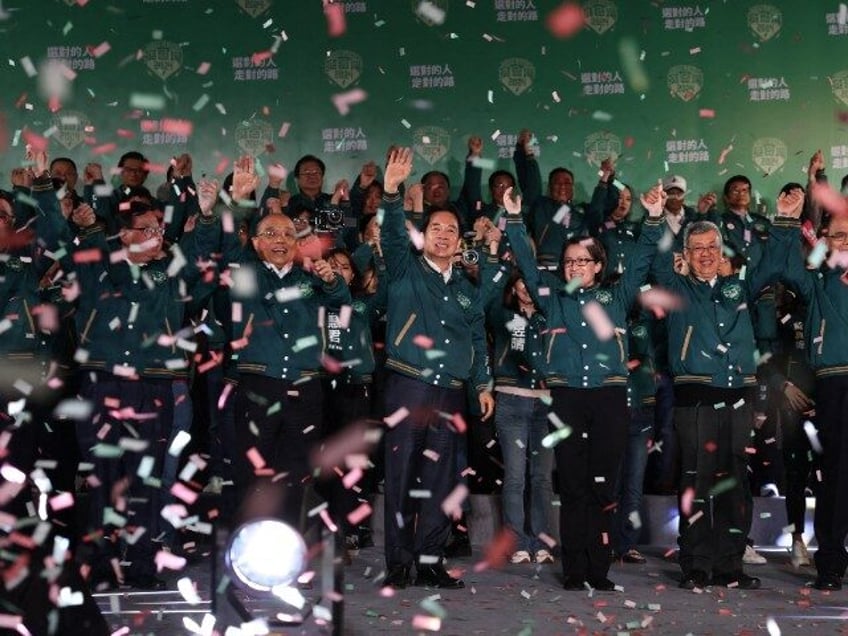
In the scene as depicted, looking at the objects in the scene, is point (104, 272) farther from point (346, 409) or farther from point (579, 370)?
point (579, 370)

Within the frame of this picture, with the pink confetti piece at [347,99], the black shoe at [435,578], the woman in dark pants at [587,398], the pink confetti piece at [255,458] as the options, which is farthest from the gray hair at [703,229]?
the pink confetti piece at [347,99]

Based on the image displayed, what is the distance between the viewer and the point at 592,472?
702 centimetres

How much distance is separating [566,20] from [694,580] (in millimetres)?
4895

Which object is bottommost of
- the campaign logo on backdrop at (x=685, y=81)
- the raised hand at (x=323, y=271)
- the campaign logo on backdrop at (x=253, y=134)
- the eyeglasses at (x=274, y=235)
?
the raised hand at (x=323, y=271)

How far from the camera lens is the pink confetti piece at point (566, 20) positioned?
10.6m

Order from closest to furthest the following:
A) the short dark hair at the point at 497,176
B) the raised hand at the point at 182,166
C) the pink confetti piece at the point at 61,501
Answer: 1. the pink confetti piece at the point at 61,501
2. the raised hand at the point at 182,166
3. the short dark hair at the point at 497,176

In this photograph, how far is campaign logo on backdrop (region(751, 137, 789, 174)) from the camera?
10500 mm

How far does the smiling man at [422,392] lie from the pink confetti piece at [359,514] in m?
1.19

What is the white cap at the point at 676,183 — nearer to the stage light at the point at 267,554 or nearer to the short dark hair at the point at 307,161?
the short dark hair at the point at 307,161

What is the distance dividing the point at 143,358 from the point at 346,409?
141cm

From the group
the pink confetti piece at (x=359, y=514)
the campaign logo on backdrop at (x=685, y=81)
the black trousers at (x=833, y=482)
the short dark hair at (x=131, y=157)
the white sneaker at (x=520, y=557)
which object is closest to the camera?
the black trousers at (x=833, y=482)

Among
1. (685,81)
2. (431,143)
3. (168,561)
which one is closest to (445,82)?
(431,143)

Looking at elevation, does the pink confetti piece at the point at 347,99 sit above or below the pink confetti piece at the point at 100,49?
below

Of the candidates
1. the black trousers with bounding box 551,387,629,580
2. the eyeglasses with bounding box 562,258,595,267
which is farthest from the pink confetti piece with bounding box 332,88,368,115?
the black trousers with bounding box 551,387,629,580
